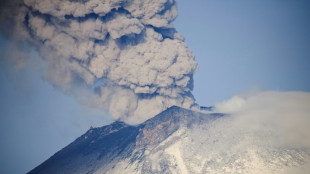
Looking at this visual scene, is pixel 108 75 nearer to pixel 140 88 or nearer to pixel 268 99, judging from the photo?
pixel 140 88

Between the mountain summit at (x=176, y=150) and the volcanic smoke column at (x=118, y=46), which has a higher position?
the volcanic smoke column at (x=118, y=46)

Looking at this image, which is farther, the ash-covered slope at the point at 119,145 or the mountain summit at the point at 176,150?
the ash-covered slope at the point at 119,145

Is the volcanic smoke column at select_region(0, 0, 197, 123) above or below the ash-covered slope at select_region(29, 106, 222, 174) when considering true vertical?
above

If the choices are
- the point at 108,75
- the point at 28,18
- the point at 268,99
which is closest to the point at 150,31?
the point at 108,75

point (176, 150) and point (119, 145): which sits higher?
point (119, 145)

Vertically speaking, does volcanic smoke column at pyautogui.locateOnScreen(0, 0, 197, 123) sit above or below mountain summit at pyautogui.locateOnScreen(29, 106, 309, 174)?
above

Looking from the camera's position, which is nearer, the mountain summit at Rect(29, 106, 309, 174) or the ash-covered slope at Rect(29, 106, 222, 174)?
the mountain summit at Rect(29, 106, 309, 174)

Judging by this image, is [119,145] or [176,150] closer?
[176,150]
